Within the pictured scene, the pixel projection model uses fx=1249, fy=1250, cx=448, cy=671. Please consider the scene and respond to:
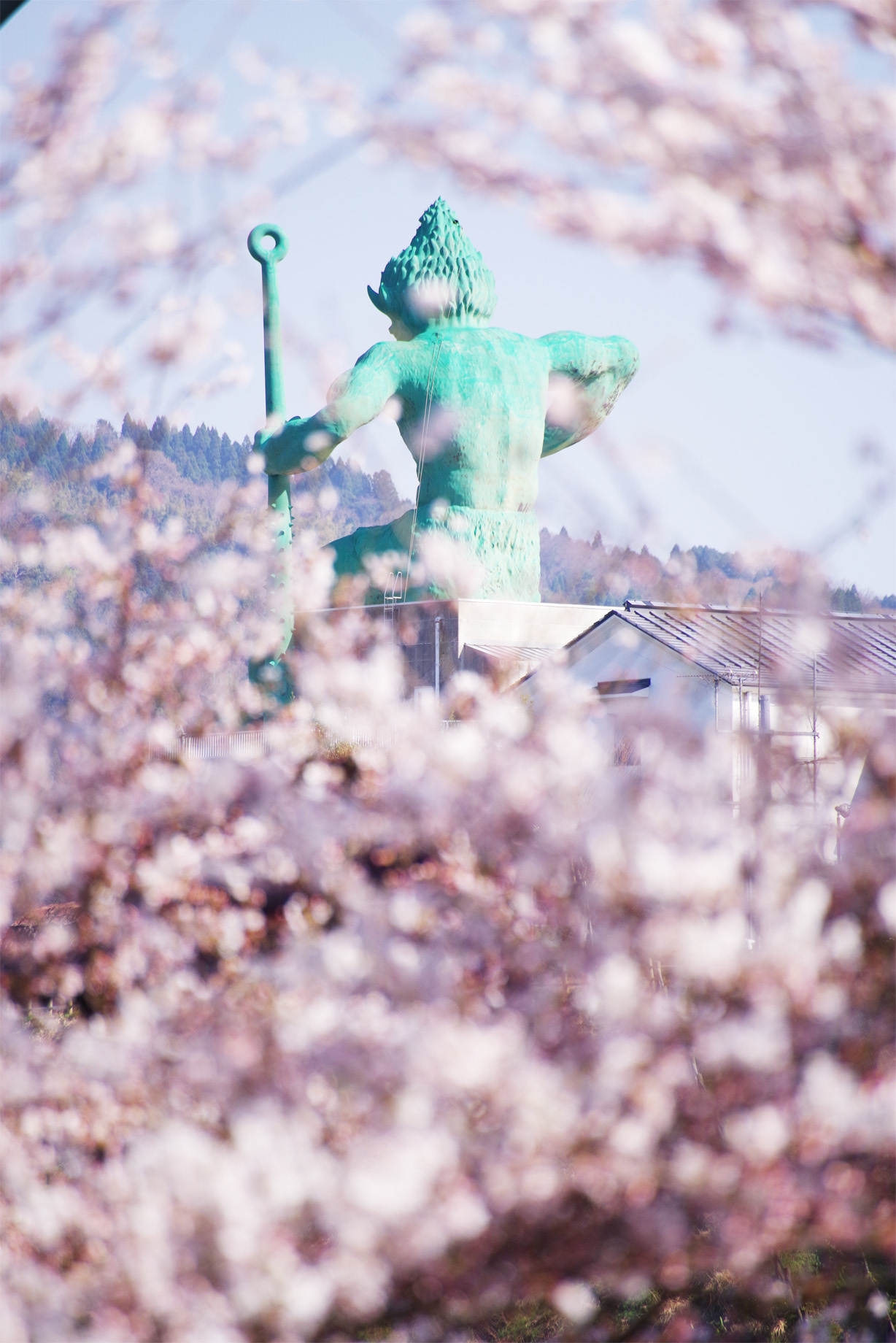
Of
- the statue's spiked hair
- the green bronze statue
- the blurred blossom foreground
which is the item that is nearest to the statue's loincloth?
the green bronze statue

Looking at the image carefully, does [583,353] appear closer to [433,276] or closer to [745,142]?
[433,276]

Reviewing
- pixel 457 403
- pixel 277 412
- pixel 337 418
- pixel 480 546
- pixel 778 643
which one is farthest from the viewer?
pixel 480 546

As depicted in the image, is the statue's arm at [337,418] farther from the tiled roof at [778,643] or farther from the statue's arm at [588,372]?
the tiled roof at [778,643]

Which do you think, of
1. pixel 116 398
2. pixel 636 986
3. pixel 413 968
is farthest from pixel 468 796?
pixel 116 398

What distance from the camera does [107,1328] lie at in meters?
2.07

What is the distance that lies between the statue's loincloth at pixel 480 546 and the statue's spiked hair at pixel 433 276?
126 inches

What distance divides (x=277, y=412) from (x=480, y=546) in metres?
4.01

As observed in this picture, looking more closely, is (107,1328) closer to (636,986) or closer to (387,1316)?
(387,1316)

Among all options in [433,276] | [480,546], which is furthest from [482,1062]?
[433,276]

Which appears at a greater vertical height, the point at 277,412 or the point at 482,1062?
the point at 277,412

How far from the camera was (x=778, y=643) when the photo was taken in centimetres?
357

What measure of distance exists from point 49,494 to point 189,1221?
2915 mm

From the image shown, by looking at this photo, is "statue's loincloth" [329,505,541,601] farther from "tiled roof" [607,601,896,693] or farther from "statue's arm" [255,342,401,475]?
"tiled roof" [607,601,896,693]

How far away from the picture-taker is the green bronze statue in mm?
19172
